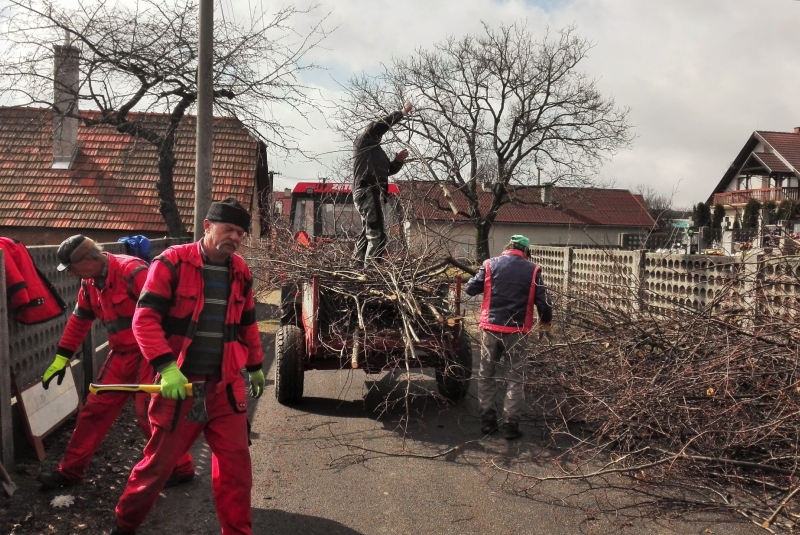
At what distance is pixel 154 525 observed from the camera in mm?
4086

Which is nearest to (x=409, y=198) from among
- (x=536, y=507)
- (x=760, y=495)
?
(x=536, y=507)

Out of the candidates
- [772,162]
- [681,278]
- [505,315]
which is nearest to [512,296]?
[505,315]

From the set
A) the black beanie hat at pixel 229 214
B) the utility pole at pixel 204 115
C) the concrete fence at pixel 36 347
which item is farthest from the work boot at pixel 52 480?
A: the utility pole at pixel 204 115

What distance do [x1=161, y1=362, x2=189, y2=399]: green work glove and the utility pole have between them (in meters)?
5.63

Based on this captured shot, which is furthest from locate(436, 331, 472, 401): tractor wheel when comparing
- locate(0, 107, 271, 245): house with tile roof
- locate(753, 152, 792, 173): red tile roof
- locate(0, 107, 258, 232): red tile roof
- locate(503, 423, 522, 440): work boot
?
locate(753, 152, 792, 173): red tile roof

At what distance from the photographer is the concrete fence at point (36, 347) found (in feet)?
15.3

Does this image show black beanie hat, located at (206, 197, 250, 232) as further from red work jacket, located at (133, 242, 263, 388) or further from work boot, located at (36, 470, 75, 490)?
work boot, located at (36, 470, 75, 490)

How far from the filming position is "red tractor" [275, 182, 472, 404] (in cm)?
633

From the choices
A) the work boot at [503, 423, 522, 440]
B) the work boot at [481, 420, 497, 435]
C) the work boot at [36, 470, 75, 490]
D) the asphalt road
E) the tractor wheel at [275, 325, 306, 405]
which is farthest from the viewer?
the tractor wheel at [275, 325, 306, 405]

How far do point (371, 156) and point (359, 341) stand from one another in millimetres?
2150

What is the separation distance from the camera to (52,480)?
4.43 meters

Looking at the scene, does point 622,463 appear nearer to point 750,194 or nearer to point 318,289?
point 318,289

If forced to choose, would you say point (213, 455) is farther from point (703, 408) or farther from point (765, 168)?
point (765, 168)

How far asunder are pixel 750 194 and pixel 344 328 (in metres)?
44.5
